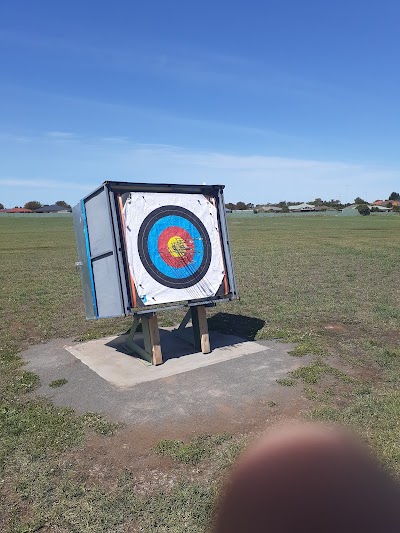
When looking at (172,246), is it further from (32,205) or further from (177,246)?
(32,205)

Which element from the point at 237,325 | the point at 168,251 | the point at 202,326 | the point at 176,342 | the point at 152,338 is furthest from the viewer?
the point at 237,325

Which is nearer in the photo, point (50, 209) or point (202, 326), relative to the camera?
point (202, 326)

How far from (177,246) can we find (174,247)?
57mm

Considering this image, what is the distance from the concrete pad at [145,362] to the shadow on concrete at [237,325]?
0.26 meters

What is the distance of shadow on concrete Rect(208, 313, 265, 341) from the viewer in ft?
27.0

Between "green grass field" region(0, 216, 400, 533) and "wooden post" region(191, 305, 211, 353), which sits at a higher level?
"wooden post" region(191, 305, 211, 353)

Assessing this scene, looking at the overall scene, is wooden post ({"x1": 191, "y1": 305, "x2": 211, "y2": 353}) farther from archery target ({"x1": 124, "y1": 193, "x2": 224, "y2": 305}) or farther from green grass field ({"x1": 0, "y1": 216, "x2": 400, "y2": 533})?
green grass field ({"x1": 0, "y1": 216, "x2": 400, "y2": 533})

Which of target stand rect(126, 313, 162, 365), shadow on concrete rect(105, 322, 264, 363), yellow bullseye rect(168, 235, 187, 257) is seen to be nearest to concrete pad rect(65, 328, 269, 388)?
shadow on concrete rect(105, 322, 264, 363)

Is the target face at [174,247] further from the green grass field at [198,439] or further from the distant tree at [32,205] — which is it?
the distant tree at [32,205]

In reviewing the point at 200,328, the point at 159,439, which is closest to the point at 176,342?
the point at 200,328

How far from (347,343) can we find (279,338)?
42.6 inches

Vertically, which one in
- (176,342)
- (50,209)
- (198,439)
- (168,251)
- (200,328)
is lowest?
(198,439)

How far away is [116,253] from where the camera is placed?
623cm

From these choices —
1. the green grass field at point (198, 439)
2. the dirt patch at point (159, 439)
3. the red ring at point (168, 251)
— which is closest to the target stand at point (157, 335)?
the red ring at point (168, 251)
